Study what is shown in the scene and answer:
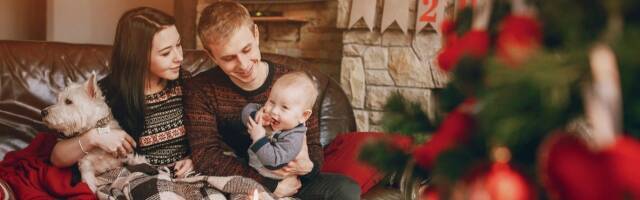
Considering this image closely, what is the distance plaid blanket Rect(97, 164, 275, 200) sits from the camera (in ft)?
5.30

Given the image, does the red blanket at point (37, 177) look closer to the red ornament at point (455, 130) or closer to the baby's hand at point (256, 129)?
the baby's hand at point (256, 129)

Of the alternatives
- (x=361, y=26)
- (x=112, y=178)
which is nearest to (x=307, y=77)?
(x=112, y=178)

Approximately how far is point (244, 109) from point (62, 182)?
500 millimetres

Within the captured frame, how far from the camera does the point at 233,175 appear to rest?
1697mm

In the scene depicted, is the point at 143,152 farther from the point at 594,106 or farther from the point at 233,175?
the point at 594,106

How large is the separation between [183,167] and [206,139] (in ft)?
0.35

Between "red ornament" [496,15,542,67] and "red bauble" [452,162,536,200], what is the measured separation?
0.08 m

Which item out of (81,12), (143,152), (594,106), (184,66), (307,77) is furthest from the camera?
(81,12)

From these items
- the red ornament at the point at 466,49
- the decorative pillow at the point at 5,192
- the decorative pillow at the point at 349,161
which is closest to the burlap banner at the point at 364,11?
the decorative pillow at the point at 349,161

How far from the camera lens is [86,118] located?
5.53 feet

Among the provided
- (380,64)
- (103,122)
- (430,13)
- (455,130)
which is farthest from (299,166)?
(380,64)

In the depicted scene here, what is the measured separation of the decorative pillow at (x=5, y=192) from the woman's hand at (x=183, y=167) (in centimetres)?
40

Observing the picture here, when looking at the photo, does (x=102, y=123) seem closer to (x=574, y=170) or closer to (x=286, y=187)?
(x=286, y=187)

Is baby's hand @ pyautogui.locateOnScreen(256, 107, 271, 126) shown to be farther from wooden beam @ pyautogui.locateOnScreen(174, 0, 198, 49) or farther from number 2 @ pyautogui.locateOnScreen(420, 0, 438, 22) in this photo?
wooden beam @ pyautogui.locateOnScreen(174, 0, 198, 49)
